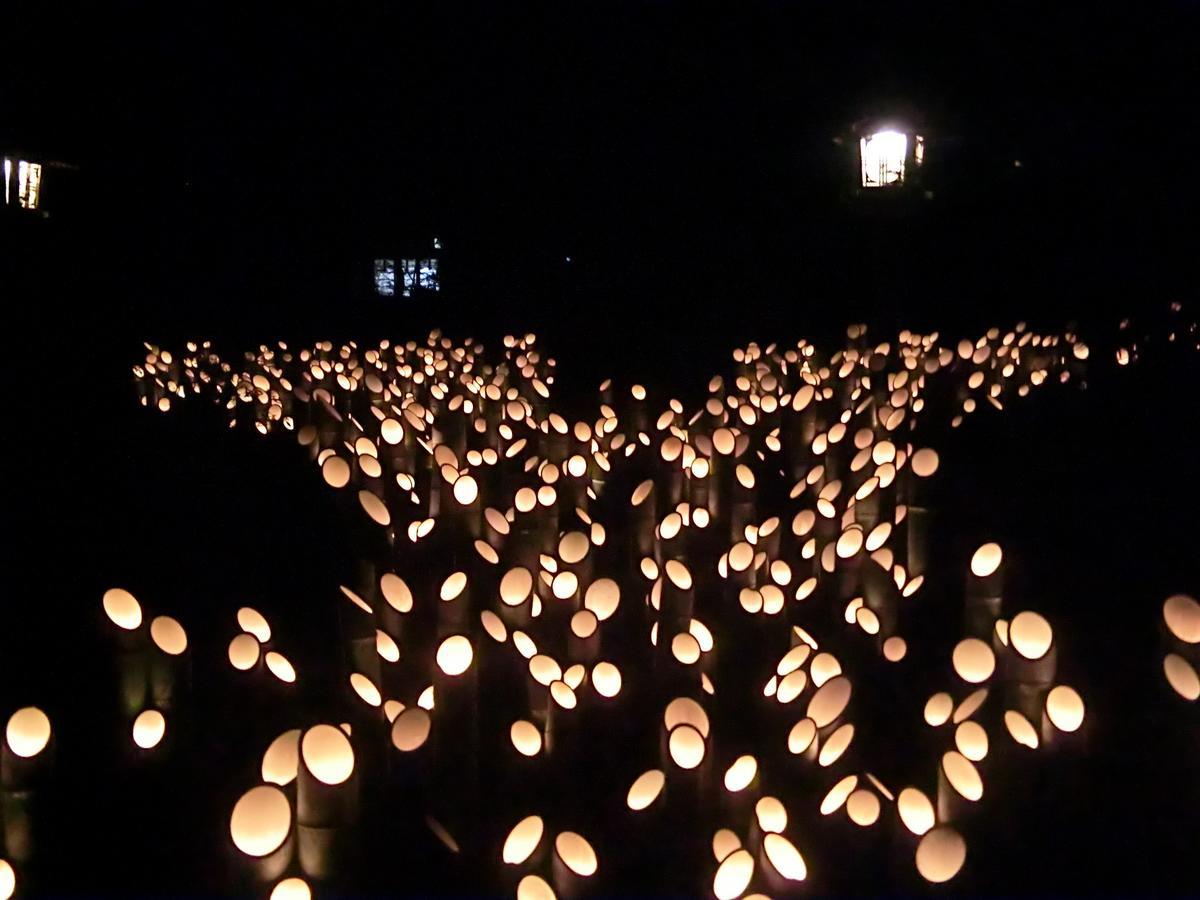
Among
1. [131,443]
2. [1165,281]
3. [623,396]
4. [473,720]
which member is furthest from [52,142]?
[1165,281]

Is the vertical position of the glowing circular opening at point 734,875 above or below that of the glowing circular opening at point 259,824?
below

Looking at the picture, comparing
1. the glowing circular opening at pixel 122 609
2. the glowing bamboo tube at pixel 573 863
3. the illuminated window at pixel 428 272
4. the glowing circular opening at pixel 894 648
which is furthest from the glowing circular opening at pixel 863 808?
the illuminated window at pixel 428 272

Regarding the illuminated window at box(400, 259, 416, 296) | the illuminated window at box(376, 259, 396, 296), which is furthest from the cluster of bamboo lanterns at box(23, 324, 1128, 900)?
the illuminated window at box(376, 259, 396, 296)

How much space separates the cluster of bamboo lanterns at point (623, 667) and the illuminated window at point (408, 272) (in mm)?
17792

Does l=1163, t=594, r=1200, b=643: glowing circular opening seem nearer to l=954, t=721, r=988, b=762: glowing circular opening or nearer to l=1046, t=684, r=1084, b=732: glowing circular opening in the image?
l=1046, t=684, r=1084, b=732: glowing circular opening

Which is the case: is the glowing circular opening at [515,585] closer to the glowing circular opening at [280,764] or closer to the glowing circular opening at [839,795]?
the glowing circular opening at [280,764]

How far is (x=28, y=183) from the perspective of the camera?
11.8 meters

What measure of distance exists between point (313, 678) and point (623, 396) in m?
6.97

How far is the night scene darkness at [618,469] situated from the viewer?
260 cm

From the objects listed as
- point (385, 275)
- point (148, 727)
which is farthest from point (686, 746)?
point (385, 275)

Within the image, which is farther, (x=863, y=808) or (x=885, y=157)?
(x=885, y=157)

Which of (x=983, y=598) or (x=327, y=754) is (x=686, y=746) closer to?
(x=327, y=754)

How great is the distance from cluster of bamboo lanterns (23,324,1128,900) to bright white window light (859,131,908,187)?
9.38ft

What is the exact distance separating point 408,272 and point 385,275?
545 mm
